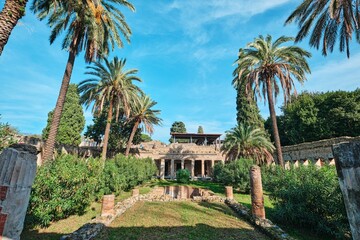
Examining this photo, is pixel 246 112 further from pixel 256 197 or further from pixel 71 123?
pixel 71 123

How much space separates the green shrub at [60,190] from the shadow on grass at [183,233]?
7.19 ft

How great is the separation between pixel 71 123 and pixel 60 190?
23266mm

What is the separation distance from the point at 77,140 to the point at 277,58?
26.8 m

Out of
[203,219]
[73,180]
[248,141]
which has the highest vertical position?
[248,141]

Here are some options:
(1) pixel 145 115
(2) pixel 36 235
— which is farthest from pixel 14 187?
(1) pixel 145 115

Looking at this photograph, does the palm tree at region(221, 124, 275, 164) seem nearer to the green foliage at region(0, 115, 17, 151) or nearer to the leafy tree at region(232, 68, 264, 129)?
A: the leafy tree at region(232, 68, 264, 129)

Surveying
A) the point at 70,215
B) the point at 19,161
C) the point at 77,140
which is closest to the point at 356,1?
the point at 19,161

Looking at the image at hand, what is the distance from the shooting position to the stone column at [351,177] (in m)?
2.32

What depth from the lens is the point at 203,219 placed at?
920cm

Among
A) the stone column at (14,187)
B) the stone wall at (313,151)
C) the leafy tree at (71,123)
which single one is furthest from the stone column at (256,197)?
the leafy tree at (71,123)

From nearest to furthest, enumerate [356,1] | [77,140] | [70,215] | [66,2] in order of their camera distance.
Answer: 1. [70,215]
2. [356,1]
3. [66,2]
4. [77,140]

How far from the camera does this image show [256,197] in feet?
30.5

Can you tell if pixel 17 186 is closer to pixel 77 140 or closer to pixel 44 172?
pixel 44 172

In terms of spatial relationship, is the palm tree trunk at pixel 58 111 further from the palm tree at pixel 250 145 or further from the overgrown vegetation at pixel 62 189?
the palm tree at pixel 250 145
